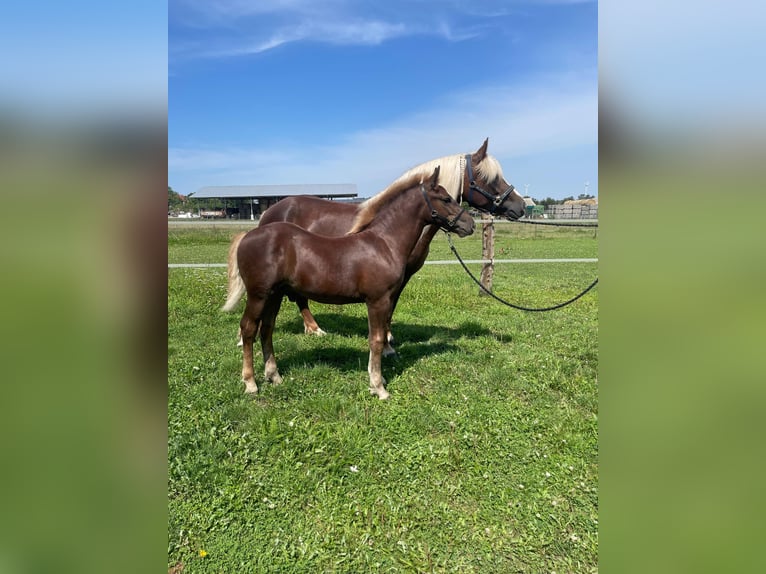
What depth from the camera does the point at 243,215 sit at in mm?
44781

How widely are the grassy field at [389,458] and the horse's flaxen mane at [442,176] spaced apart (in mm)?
1786

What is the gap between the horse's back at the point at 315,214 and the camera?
565 cm

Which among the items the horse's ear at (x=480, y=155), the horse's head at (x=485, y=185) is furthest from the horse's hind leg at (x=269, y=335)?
the horse's ear at (x=480, y=155)

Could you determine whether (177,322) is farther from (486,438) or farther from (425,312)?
(486,438)

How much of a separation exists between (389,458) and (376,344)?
1218mm

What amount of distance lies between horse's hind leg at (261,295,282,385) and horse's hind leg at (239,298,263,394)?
18cm

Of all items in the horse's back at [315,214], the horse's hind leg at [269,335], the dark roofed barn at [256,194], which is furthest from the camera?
the dark roofed barn at [256,194]

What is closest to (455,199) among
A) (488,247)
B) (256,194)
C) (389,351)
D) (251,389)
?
(389,351)

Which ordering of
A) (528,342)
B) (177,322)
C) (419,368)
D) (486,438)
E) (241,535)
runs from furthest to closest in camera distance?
(177,322) < (528,342) < (419,368) < (486,438) < (241,535)

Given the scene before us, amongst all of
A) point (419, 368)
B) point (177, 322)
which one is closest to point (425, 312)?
point (419, 368)

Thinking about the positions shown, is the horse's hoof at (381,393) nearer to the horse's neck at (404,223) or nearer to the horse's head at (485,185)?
the horse's neck at (404,223)

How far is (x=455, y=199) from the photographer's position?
15.1 ft

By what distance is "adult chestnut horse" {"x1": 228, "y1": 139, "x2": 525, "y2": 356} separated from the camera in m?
4.68
